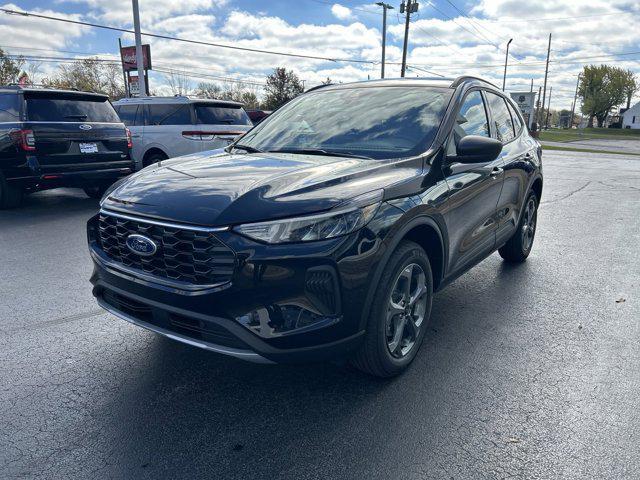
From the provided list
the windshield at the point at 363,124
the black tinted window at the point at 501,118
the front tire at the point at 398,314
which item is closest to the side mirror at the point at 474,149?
the windshield at the point at 363,124

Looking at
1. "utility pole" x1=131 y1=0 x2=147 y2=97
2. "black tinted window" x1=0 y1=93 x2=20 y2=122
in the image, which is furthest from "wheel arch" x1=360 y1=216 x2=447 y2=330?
"utility pole" x1=131 y1=0 x2=147 y2=97

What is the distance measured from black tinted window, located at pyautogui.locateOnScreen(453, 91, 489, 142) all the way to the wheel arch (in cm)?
80

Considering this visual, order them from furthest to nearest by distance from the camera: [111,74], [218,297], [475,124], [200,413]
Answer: [111,74]
[475,124]
[200,413]
[218,297]

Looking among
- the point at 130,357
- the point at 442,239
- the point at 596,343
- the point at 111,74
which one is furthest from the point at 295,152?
the point at 111,74

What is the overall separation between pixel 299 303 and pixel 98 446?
1.20 metres

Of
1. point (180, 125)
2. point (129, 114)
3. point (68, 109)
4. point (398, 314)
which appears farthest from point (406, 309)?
point (129, 114)

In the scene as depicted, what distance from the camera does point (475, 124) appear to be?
156 inches

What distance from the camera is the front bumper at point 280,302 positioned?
2336mm

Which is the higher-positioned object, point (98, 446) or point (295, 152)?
point (295, 152)

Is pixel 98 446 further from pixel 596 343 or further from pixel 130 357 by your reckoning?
pixel 596 343

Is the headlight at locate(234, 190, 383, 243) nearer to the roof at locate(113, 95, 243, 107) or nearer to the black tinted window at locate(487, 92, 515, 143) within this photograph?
the black tinted window at locate(487, 92, 515, 143)

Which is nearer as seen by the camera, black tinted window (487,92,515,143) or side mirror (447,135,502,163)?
side mirror (447,135,502,163)

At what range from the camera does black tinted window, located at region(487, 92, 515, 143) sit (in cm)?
447

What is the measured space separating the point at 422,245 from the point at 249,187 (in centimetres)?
121
